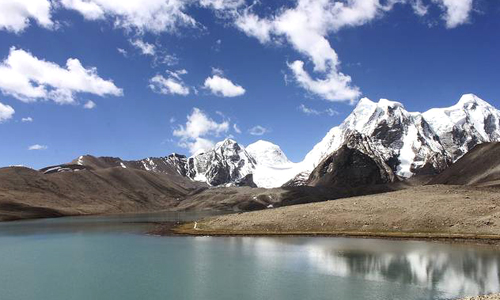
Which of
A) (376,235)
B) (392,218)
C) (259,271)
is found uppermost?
(392,218)

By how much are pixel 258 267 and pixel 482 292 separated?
27823 mm

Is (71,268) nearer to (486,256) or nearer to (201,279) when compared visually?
(201,279)

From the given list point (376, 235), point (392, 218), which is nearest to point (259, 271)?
point (376, 235)

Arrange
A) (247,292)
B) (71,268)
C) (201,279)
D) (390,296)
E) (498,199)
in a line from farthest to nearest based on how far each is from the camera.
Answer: (498,199) < (71,268) < (201,279) < (247,292) < (390,296)

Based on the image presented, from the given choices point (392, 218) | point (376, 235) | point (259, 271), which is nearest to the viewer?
point (259, 271)

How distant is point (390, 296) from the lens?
44.0m

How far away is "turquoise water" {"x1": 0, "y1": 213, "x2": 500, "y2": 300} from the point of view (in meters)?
47.4

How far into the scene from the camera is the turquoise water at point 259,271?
4738 cm

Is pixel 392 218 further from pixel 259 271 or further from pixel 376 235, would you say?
pixel 259 271

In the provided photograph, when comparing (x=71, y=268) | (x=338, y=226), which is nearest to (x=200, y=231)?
(x=338, y=226)

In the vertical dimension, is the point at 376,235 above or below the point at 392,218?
below

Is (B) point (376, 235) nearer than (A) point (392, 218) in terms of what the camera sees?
Yes

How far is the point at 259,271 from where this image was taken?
59.4 m

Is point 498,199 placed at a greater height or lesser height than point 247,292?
greater
